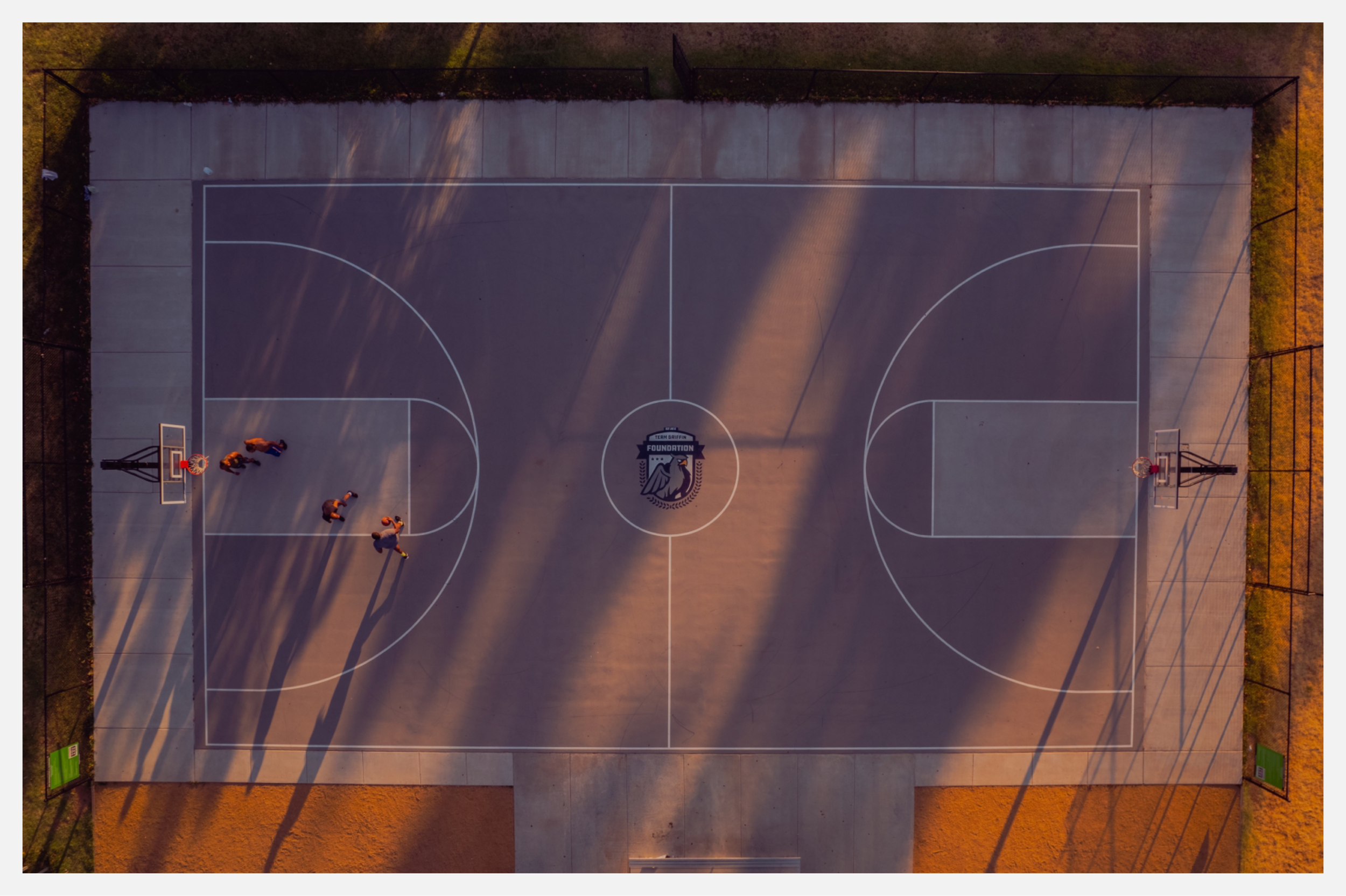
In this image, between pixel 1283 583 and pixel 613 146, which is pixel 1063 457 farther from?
pixel 613 146

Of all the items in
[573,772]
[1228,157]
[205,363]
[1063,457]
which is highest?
[1228,157]

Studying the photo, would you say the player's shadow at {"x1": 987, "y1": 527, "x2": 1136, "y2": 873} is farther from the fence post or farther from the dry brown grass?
the fence post

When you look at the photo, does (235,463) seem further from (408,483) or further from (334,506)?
(408,483)

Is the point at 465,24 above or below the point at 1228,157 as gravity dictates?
above

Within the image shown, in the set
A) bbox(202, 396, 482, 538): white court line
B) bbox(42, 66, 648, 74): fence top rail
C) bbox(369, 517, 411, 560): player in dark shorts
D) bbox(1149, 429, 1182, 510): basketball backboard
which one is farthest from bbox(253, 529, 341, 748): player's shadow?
bbox(1149, 429, 1182, 510): basketball backboard

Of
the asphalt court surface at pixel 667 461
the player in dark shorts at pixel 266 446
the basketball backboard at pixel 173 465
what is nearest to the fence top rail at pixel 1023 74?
the asphalt court surface at pixel 667 461

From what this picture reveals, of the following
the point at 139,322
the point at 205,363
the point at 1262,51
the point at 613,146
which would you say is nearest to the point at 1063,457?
the point at 1262,51

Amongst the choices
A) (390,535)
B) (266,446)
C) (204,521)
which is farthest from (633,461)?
(204,521)
